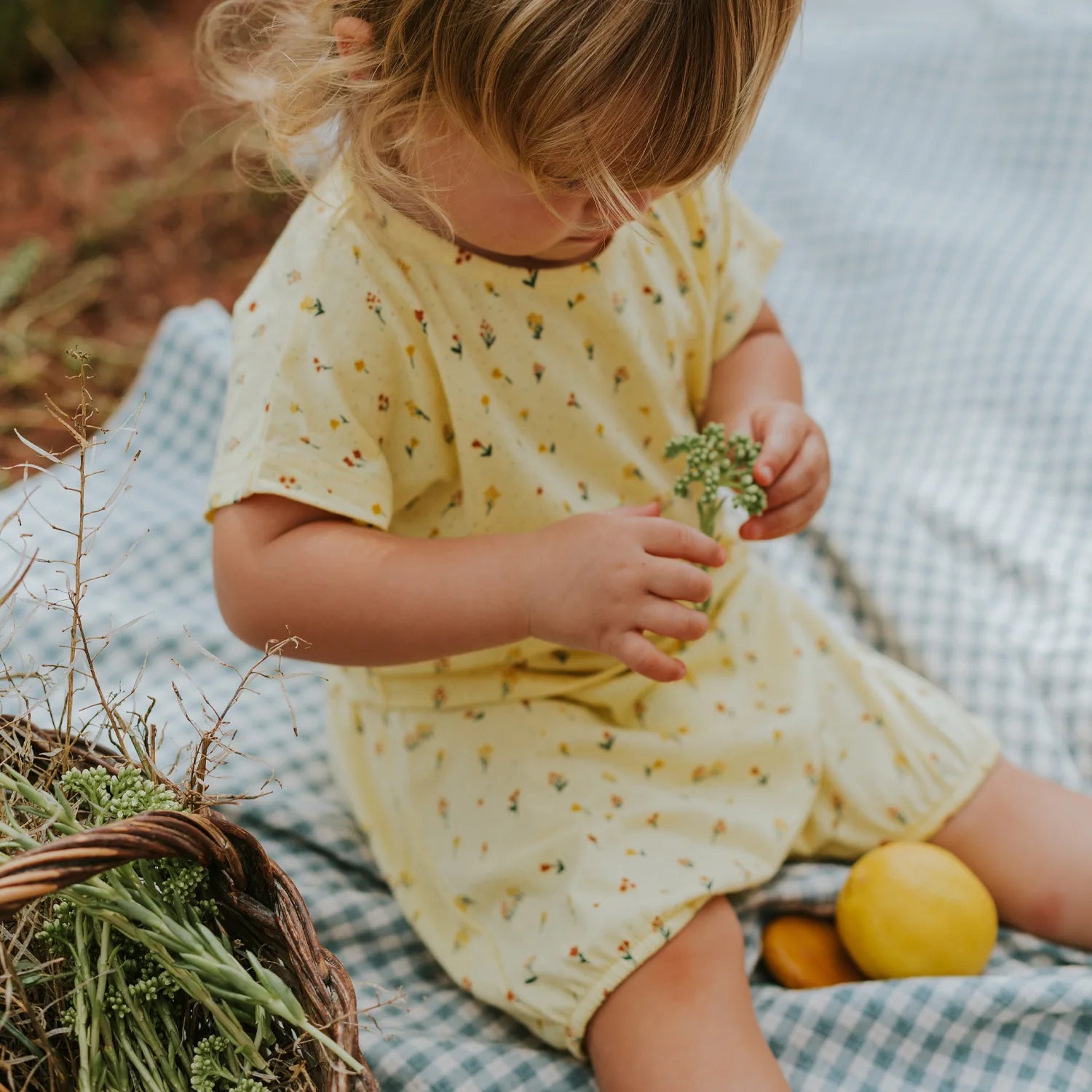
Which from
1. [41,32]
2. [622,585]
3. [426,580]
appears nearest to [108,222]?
[41,32]

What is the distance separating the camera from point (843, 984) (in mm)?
1005

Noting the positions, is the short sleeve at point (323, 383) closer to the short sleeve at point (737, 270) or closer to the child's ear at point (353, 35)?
the child's ear at point (353, 35)

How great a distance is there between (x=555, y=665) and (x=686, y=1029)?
0.31m

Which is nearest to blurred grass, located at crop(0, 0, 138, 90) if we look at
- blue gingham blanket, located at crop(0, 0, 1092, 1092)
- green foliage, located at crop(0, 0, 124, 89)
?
green foliage, located at crop(0, 0, 124, 89)

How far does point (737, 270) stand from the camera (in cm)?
111

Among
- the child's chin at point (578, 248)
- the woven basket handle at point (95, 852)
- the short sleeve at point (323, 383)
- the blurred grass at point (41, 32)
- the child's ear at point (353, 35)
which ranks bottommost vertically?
the woven basket handle at point (95, 852)

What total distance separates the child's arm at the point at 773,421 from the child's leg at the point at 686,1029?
34 centimetres

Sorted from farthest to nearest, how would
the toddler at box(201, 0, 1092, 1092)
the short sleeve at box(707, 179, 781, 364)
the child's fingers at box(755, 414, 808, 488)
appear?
the short sleeve at box(707, 179, 781, 364) < the child's fingers at box(755, 414, 808, 488) < the toddler at box(201, 0, 1092, 1092)

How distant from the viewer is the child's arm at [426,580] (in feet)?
2.79

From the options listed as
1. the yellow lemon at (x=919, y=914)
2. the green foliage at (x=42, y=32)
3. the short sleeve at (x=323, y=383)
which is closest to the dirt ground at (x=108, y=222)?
the green foliage at (x=42, y=32)

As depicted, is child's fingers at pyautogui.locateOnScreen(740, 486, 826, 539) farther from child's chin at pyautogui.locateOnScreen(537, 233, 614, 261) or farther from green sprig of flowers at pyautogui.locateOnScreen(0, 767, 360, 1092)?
green sprig of flowers at pyautogui.locateOnScreen(0, 767, 360, 1092)

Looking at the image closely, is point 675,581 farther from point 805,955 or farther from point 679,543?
point 805,955

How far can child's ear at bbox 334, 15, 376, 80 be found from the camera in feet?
2.49

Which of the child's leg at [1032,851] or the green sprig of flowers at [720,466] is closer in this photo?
the green sprig of flowers at [720,466]
